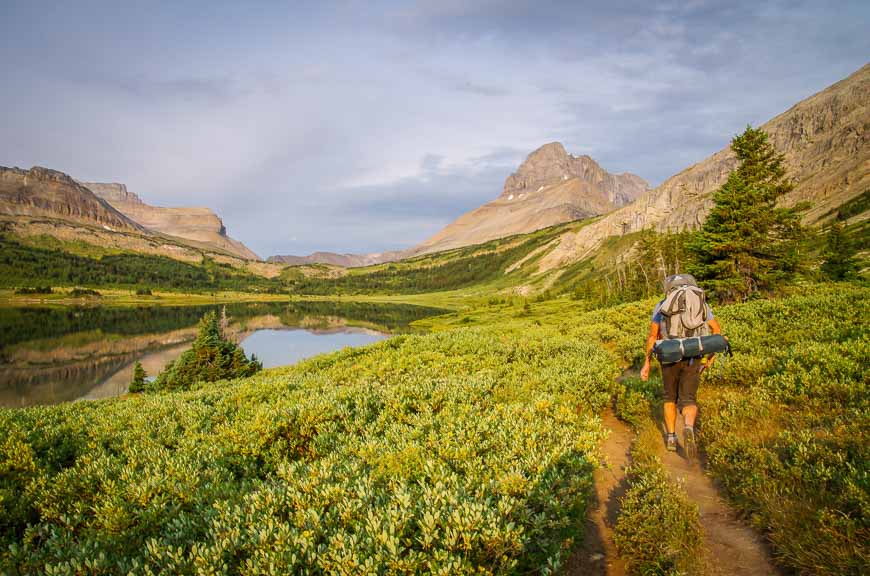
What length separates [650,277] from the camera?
97375 mm

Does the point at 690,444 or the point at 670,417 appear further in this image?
the point at 670,417

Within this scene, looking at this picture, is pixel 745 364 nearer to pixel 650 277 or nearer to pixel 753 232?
pixel 753 232

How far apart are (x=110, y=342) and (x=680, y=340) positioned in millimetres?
149858

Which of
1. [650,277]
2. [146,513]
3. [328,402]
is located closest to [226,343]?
[328,402]

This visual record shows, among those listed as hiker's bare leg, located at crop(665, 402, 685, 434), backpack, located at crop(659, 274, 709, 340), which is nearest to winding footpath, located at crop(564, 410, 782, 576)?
hiker's bare leg, located at crop(665, 402, 685, 434)

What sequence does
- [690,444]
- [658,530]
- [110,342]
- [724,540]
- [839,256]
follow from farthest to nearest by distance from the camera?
[110,342] → [839,256] → [690,444] → [724,540] → [658,530]

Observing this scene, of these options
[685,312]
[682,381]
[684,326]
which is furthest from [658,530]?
[685,312]

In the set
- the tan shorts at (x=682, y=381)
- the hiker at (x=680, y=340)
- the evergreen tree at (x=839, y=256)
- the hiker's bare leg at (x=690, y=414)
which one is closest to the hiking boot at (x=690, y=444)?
the hiker at (x=680, y=340)

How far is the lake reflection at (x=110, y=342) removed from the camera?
74638 millimetres

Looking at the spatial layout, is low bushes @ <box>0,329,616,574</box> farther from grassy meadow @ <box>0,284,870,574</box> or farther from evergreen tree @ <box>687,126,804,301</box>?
evergreen tree @ <box>687,126,804,301</box>

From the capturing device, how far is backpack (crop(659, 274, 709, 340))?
932 centimetres

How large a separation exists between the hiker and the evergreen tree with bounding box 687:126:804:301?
35407 mm

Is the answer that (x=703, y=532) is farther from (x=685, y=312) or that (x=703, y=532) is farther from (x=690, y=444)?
(x=685, y=312)

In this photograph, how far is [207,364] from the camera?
50094 millimetres
